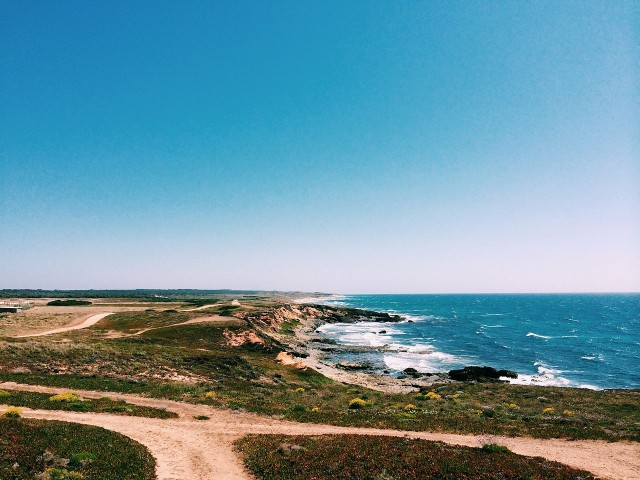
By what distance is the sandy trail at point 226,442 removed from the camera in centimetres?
1825

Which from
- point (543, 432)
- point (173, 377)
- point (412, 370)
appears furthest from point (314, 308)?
point (543, 432)

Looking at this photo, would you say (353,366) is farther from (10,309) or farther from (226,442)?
(10,309)

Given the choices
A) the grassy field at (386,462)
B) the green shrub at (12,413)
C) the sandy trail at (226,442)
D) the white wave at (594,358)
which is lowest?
the white wave at (594,358)

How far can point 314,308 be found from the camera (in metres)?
186

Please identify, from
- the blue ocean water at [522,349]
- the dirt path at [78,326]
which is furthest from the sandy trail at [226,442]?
the blue ocean water at [522,349]

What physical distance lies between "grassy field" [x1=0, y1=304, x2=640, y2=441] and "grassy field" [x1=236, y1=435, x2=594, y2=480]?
6.71 metres

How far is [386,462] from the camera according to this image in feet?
58.4

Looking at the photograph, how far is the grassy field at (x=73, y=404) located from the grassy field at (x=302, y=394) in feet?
15.3

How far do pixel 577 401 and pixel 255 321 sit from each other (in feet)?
253

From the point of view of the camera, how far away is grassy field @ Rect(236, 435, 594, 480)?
1683cm

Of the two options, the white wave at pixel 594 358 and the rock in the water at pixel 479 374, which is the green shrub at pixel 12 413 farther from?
the white wave at pixel 594 358

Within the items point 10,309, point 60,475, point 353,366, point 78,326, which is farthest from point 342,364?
point 10,309

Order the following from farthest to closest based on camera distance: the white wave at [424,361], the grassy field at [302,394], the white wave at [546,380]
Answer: the white wave at [424,361] < the white wave at [546,380] < the grassy field at [302,394]

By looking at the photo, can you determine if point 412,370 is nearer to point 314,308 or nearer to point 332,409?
point 332,409
